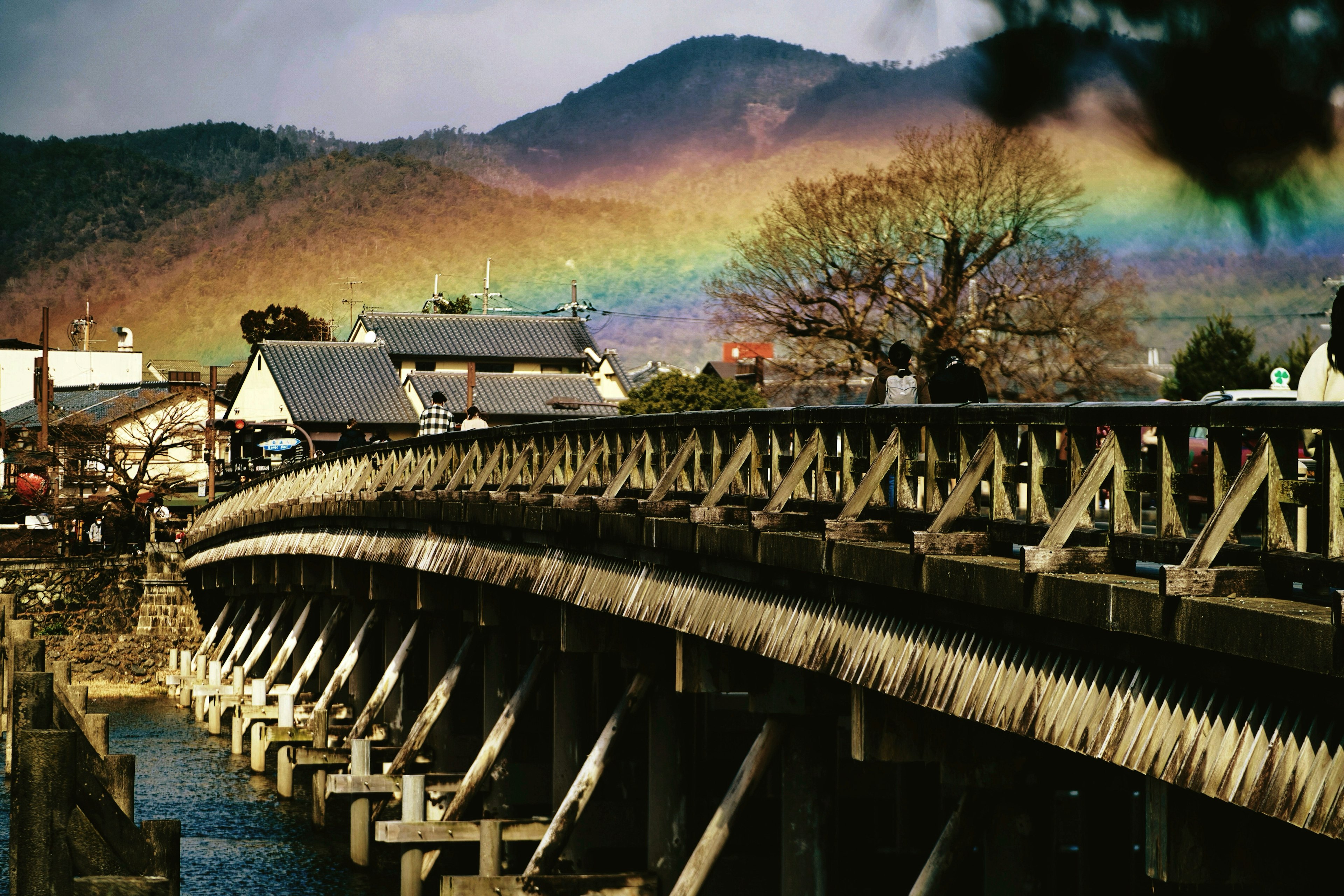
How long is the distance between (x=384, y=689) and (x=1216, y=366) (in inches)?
1037

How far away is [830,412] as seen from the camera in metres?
10.5

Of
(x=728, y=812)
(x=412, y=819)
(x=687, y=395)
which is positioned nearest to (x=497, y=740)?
(x=412, y=819)

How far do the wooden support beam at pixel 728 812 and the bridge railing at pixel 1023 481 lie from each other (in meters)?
1.53

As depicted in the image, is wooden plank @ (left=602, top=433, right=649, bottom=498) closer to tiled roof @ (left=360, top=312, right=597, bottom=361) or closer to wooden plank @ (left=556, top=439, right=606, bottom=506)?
wooden plank @ (left=556, top=439, right=606, bottom=506)

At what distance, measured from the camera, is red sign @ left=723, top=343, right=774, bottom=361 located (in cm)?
8888

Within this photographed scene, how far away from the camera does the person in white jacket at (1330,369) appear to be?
6629 millimetres

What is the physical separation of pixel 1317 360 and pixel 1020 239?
4072 centimetres

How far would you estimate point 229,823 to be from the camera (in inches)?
1046

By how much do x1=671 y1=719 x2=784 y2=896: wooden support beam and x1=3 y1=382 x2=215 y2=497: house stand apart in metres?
45.9

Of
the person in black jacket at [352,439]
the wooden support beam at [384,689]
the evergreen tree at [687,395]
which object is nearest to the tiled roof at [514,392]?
the evergreen tree at [687,395]

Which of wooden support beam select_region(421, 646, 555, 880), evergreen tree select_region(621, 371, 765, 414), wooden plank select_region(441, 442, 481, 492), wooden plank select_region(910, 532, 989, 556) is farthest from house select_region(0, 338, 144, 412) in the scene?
wooden plank select_region(910, 532, 989, 556)

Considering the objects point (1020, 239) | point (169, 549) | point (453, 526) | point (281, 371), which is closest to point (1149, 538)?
point (453, 526)

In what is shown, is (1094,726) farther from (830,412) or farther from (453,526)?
(453,526)

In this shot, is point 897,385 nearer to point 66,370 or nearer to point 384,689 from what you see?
point 384,689
